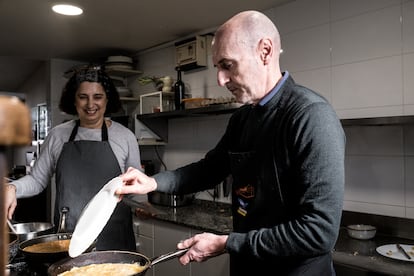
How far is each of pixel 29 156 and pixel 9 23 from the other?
3368 millimetres

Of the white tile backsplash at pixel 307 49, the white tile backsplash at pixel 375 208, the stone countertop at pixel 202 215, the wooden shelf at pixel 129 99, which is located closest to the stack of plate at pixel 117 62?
the wooden shelf at pixel 129 99

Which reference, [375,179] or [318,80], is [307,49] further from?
[375,179]

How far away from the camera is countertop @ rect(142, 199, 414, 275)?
1598 mm

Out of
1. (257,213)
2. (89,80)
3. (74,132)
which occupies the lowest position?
(257,213)

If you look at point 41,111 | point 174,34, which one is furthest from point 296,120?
point 41,111

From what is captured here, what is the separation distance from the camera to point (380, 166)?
203cm

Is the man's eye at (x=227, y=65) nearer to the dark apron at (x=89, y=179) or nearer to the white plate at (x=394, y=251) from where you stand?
the dark apron at (x=89, y=179)

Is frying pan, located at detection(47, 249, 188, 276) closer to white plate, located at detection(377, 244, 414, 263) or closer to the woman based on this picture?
the woman

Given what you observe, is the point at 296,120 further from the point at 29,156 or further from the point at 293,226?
the point at 29,156

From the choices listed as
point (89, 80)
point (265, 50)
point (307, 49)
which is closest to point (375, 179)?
point (307, 49)

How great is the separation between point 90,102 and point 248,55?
115 cm

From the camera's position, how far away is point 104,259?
3.95ft

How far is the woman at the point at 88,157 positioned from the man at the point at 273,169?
724 mm

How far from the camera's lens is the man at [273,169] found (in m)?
0.97
